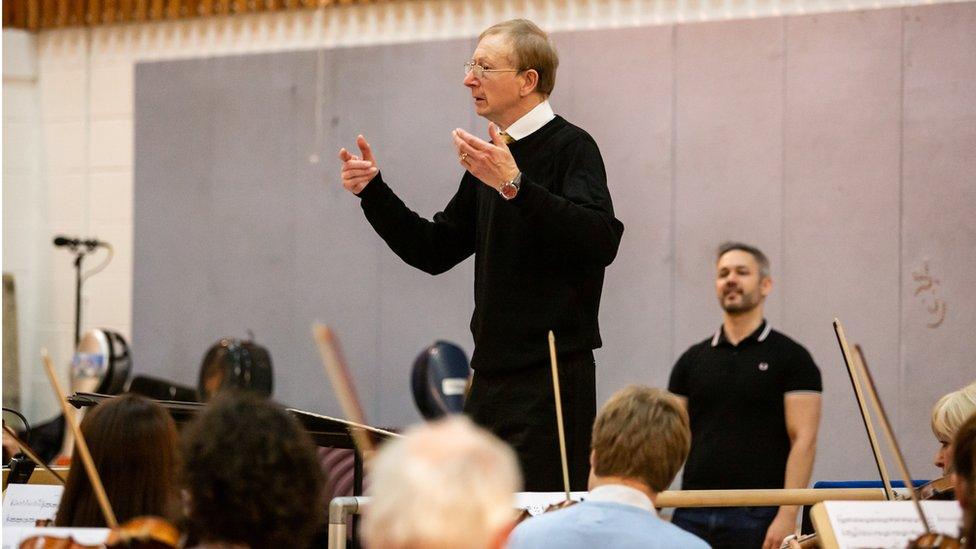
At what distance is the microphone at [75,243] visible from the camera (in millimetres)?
7348

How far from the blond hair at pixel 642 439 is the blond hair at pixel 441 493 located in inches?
38.0

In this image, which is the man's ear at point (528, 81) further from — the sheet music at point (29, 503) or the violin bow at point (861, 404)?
the sheet music at point (29, 503)

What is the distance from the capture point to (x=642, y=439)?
7.25 ft

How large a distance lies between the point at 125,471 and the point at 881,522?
1241 millimetres

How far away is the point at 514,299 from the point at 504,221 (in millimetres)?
180

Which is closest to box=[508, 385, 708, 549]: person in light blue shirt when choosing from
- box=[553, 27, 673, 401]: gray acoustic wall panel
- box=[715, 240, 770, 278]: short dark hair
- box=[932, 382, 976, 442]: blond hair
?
box=[932, 382, 976, 442]: blond hair

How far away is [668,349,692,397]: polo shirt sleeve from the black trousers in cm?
190

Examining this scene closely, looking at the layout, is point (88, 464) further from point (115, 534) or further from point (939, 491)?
point (939, 491)

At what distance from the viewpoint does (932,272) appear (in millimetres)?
5672

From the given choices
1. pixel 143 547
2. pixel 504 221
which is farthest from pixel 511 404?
pixel 143 547

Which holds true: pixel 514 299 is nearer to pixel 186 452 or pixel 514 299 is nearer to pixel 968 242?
pixel 186 452

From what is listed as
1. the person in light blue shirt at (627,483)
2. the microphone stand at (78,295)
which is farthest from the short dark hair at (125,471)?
the microphone stand at (78,295)

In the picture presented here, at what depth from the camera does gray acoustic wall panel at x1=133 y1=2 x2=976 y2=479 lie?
569cm

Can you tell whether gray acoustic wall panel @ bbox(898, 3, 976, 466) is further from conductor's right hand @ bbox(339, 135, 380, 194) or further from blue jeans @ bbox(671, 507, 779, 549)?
conductor's right hand @ bbox(339, 135, 380, 194)
